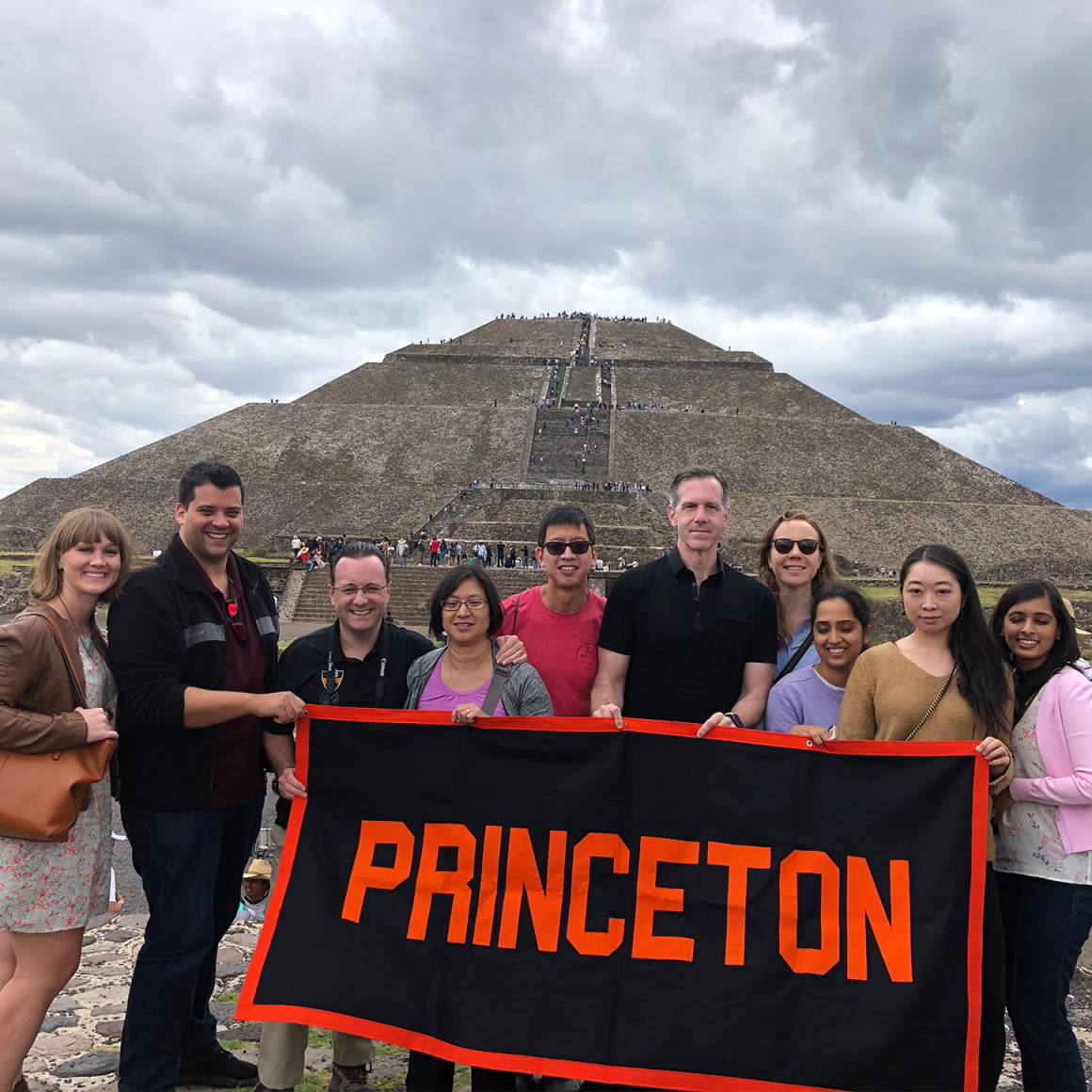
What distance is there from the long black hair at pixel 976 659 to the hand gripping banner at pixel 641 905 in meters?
0.20

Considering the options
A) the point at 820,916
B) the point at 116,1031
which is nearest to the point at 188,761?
the point at 116,1031

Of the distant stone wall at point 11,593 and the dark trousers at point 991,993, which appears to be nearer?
the dark trousers at point 991,993

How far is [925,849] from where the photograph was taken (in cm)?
352

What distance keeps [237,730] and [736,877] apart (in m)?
2.28

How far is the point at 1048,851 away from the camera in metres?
3.41

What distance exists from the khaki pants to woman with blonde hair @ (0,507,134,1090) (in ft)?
2.80

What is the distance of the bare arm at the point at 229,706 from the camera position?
3.50 meters

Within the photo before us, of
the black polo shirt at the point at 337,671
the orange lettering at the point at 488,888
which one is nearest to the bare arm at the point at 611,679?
the orange lettering at the point at 488,888

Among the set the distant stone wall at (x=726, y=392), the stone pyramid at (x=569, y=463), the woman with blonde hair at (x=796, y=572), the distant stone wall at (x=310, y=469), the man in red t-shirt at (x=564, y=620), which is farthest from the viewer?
the distant stone wall at (x=726, y=392)

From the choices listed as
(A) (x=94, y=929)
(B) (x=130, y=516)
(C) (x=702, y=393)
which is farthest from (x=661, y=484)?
(A) (x=94, y=929)

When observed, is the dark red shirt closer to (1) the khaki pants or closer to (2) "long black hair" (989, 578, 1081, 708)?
(1) the khaki pants

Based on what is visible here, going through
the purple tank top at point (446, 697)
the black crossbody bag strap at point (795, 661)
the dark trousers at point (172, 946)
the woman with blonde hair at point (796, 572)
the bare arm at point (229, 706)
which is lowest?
the dark trousers at point (172, 946)

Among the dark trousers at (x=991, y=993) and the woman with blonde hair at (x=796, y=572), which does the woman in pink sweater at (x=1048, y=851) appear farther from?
the woman with blonde hair at (x=796, y=572)

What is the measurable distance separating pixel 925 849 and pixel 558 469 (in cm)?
4314
